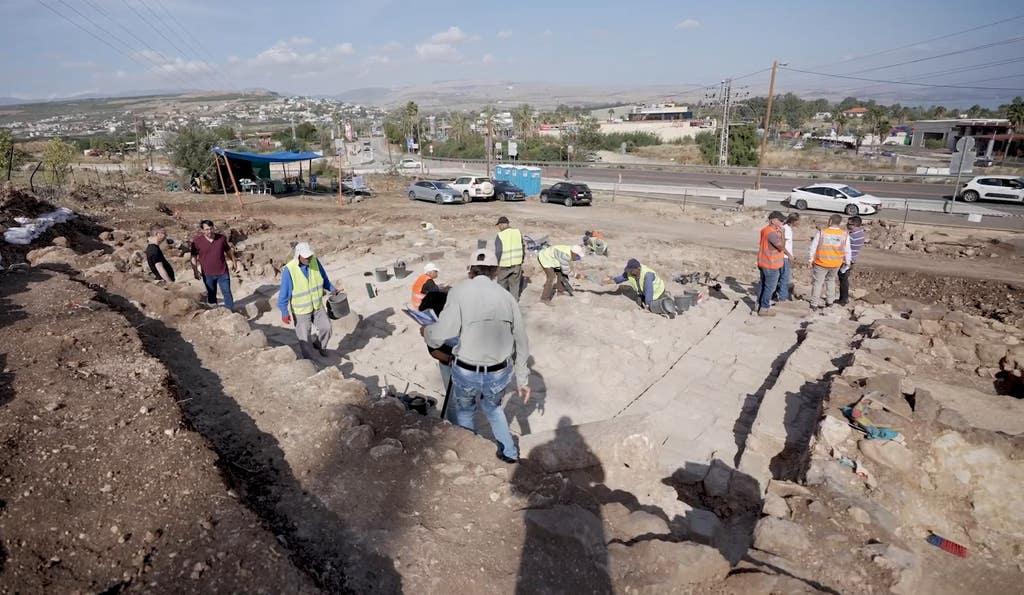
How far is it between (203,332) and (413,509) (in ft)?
15.9

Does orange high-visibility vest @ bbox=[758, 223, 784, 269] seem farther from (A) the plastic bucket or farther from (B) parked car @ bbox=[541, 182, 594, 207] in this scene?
(B) parked car @ bbox=[541, 182, 594, 207]

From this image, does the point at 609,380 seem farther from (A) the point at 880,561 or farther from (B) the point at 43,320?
(B) the point at 43,320

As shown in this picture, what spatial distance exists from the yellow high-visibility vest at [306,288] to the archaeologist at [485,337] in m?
2.74

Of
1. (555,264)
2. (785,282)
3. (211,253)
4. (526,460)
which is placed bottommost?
(526,460)

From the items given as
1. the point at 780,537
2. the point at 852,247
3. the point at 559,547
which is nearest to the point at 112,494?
the point at 559,547

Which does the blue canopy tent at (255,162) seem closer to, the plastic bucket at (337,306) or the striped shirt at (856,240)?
the plastic bucket at (337,306)

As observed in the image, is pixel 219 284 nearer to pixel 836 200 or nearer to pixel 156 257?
pixel 156 257

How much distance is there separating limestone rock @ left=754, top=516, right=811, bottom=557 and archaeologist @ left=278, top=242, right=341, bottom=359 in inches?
203

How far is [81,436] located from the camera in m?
3.99

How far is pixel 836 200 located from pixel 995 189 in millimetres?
6852

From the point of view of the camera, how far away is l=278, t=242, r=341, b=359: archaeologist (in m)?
6.27

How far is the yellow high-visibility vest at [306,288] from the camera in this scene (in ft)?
20.6

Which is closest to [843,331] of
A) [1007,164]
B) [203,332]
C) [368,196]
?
[203,332]

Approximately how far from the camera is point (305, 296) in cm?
647
